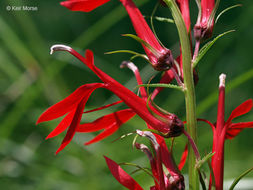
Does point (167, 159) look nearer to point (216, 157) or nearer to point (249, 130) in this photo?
point (216, 157)

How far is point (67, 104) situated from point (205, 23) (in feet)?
0.92

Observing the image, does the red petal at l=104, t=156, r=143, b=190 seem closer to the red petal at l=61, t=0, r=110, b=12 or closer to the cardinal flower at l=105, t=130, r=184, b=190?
the cardinal flower at l=105, t=130, r=184, b=190

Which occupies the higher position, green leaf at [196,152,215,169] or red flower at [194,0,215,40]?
red flower at [194,0,215,40]

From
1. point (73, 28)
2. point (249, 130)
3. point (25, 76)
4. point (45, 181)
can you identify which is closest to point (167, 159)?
point (45, 181)

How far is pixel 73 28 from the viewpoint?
2.50 m

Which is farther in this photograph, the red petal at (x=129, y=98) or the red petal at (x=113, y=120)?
the red petal at (x=113, y=120)

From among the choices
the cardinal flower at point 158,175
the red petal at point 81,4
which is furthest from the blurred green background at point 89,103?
the red petal at point 81,4

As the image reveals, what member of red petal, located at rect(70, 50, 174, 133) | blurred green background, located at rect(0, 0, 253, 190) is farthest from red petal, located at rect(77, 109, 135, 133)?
blurred green background, located at rect(0, 0, 253, 190)

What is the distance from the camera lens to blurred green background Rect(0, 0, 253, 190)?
1.78m

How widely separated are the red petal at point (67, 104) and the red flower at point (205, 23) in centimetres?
20

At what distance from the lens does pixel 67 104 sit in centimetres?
64

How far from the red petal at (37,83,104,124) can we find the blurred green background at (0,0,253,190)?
2.95ft

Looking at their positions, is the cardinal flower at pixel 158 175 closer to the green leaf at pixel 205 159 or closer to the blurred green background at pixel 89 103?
the green leaf at pixel 205 159

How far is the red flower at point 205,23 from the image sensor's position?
71cm
